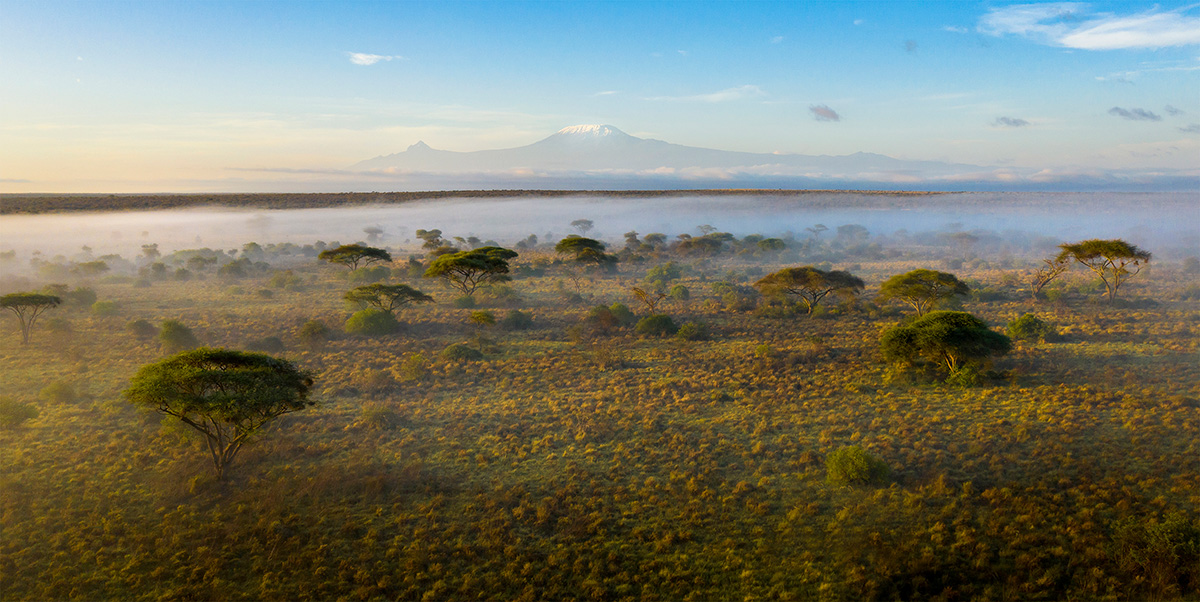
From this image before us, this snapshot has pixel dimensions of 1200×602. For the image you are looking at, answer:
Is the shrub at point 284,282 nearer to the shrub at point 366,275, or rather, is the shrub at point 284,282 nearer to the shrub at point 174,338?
the shrub at point 366,275

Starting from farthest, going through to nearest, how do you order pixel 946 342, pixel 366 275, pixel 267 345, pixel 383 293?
pixel 366 275 < pixel 383 293 < pixel 267 345 < pixel 946 342

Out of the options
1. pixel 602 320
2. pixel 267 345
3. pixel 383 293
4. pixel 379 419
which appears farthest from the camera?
pixel 383 293

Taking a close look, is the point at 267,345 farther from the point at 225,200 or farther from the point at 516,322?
the point at 225,200

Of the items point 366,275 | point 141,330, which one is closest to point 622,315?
point 141,330

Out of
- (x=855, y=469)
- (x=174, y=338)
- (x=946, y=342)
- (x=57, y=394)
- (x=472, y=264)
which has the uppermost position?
(x=472, y=264)

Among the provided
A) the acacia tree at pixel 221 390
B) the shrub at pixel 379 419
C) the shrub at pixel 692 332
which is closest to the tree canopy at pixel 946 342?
the shrub at pixel 692 332

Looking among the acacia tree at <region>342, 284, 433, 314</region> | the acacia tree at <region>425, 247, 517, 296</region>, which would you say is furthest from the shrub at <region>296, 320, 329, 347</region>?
the acacia tree at <region>425, 247, 517, 296</region>
